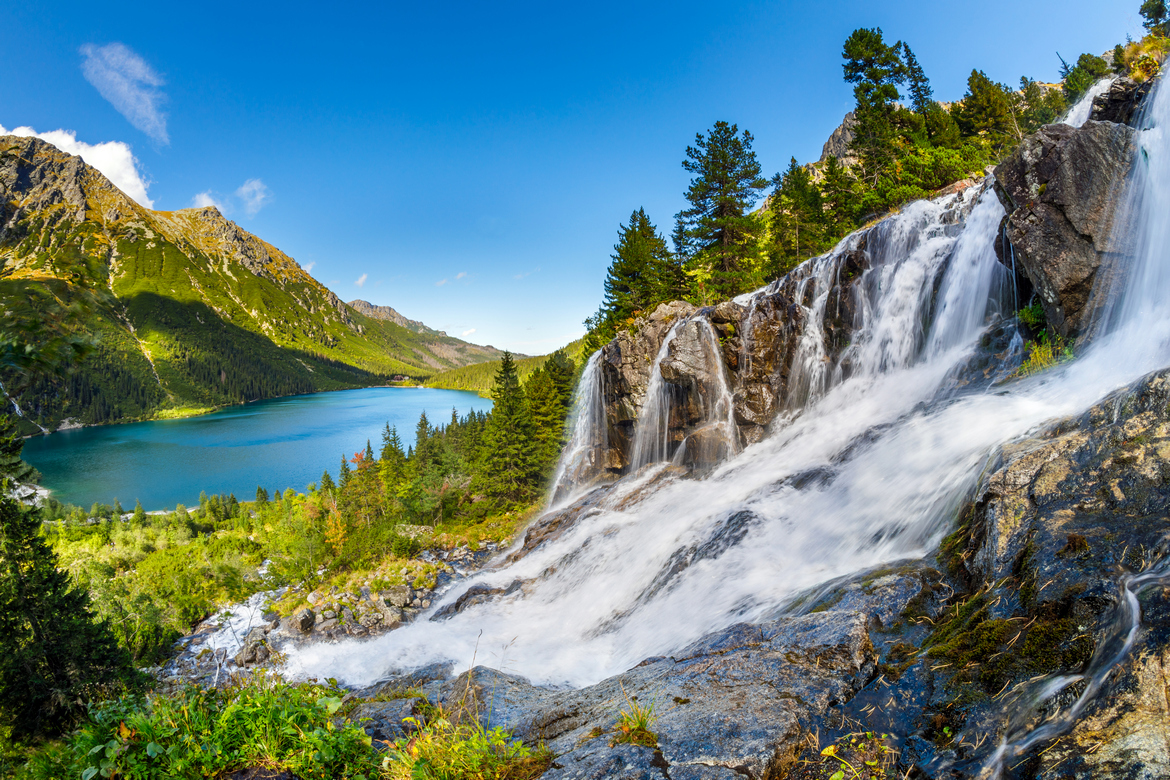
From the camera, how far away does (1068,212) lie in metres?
13.1

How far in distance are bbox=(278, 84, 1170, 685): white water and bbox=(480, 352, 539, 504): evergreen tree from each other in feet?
70.5

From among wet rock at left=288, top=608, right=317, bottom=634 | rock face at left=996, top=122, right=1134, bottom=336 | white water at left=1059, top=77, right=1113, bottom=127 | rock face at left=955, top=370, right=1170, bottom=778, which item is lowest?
wet rock at left=288, top=608, right=317, bottom=634

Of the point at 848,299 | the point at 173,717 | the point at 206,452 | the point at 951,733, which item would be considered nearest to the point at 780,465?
the point at 848,299

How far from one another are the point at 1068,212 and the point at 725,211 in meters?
22.3

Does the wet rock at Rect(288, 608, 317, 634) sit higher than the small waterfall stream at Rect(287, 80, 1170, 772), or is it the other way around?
the small waterfall stream at Rect(287, 80, 1170, 772)

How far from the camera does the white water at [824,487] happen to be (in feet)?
33.5

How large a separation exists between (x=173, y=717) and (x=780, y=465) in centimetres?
1697

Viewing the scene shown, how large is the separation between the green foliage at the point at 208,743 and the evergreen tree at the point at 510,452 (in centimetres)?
3970

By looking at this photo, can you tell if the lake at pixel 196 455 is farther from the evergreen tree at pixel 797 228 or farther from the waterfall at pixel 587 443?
the evergreen tree at pixel 797 228

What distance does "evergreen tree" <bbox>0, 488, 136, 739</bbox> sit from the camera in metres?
21.8

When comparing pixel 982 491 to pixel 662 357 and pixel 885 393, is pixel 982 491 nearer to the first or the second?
pixel 885 393

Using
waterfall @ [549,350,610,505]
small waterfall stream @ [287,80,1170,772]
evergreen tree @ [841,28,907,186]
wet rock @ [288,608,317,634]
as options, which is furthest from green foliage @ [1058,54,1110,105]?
wet rock @ [288,608,317,634]

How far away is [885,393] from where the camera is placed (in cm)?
1828

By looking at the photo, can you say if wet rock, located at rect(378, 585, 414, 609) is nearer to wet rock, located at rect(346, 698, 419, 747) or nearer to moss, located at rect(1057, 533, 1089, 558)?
wet rock, located at rect(346, 698, 419, 747)
